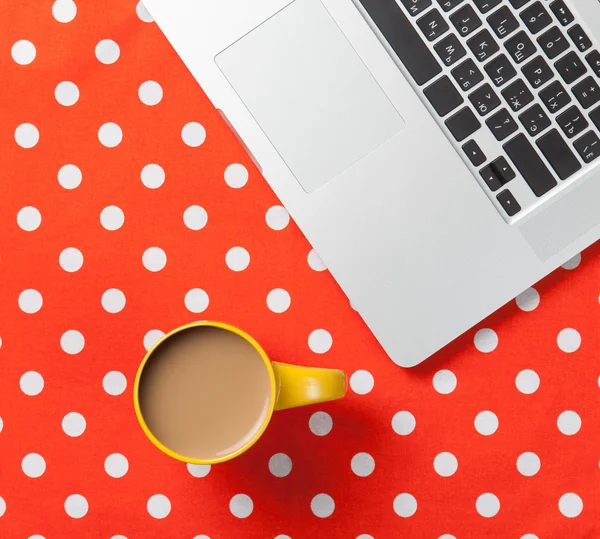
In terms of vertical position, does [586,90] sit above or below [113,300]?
below

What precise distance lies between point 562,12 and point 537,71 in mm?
59

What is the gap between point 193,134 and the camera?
66 centimetres

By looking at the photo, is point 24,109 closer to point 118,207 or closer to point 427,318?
point 118,207

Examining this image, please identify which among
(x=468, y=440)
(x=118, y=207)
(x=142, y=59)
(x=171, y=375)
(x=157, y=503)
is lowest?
(x=468, y=440)

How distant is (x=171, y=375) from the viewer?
1.85 ft

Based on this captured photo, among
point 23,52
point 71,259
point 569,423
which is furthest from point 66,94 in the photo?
point 569,423

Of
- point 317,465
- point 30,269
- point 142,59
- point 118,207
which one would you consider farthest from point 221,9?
point 317,465

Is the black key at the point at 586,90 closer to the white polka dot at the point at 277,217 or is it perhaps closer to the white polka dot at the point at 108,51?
→ the white polka dot at the point at 277,217

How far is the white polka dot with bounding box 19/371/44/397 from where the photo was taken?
68 cm

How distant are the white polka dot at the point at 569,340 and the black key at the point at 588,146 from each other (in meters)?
0.17

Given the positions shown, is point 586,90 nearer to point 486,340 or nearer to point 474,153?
point 474,153

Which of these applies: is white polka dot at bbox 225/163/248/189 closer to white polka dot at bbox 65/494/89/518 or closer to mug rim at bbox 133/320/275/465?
mug rim at bbox 133/320/275/465

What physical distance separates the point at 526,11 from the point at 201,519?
0.59 m

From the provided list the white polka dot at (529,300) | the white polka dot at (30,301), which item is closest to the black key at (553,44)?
the white polka dot at (529,300)
